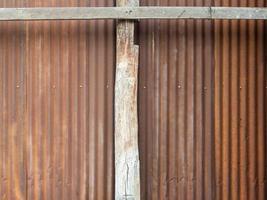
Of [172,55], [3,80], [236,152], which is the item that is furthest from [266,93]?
[3,80]

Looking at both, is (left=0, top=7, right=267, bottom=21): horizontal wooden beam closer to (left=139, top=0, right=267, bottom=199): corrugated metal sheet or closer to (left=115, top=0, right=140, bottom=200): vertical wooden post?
(left=115, top=0, right=140, bottom=200): vertical wooden post

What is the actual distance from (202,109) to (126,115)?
97cm

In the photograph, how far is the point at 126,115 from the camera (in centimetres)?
407

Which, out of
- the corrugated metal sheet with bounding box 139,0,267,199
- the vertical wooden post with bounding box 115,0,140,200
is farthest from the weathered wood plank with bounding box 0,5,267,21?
the corrugated metal sheet with bounding box 139,0,267,199

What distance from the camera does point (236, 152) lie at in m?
4.37

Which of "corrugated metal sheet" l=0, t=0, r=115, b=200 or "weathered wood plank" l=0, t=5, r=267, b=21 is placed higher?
"weathered wood plank" l=0, t=5, r=267, b=21

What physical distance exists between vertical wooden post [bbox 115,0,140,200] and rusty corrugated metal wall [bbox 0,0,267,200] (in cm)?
28

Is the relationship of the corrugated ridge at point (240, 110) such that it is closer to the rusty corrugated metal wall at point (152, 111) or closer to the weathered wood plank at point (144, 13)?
the rusty corrugated metal wall at point (152, 111)

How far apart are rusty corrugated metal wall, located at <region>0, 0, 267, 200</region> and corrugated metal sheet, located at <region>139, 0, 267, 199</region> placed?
0.5 inches

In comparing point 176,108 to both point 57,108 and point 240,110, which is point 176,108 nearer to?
point 240,110

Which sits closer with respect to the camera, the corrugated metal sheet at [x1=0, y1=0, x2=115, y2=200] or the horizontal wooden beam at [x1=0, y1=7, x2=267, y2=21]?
the horizontal wooden beam at [x1=0, y1=7, x2=267, y2=21]

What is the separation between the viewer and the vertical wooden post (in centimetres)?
402

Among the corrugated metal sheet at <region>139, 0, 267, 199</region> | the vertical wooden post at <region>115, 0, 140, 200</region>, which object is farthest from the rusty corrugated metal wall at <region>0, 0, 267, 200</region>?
the vertical wooden post at <region>115, 0, 140, 200</region>

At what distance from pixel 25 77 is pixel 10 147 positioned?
885 mm
